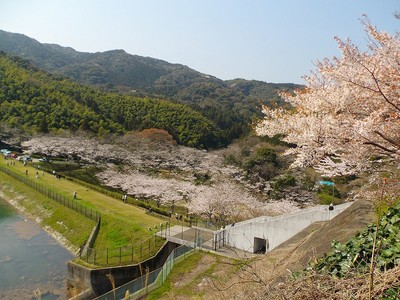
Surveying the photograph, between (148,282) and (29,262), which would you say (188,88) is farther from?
(148,282)

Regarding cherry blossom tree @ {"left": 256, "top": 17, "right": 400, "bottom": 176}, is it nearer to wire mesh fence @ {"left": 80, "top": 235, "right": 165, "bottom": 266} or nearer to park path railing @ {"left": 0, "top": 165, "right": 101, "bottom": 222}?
wire mesh fence @ {"left": 80, "top": 235, "right": 165, "bottom": 266}

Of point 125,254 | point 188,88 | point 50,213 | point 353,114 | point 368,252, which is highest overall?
point 188,88

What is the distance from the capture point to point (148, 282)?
564 inches

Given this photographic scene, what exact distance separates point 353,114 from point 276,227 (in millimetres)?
10813

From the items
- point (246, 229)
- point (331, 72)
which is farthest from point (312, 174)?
point (331, 72)

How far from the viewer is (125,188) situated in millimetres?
38281

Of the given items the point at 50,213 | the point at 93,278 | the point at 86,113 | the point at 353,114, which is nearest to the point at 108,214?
the point at 50,213

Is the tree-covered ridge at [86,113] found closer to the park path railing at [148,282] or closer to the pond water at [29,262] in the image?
the pond water at [29,262]

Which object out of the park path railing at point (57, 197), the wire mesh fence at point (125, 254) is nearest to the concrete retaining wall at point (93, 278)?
the wire mesh fence at point (125, 254)

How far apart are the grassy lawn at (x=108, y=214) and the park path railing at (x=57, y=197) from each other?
0.40 m

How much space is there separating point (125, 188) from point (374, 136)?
33995mm

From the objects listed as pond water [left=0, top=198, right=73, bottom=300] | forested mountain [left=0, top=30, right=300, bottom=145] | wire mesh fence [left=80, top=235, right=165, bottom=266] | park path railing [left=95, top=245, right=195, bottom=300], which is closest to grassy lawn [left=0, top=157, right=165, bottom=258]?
wire mesh fence [left=80, top=235, right=165, bottom=266]

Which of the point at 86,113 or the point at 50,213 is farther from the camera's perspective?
the point at 86,113

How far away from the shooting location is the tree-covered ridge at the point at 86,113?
193ft
